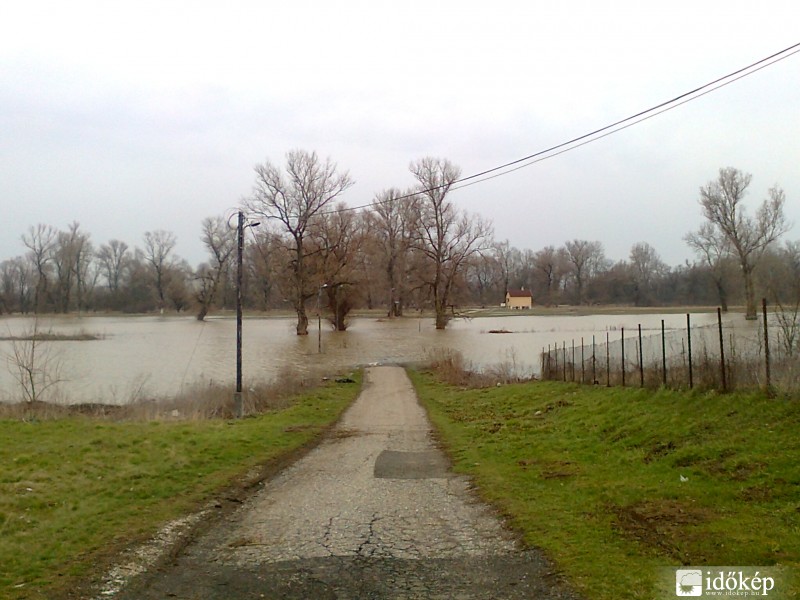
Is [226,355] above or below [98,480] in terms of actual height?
below

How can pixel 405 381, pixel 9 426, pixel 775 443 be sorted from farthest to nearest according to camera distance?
pixel 405 381 < pixel 9 426 < pixel 775 443

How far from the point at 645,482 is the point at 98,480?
25.0 ft

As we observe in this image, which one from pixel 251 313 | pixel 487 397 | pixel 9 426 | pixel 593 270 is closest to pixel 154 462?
pixel 9 426

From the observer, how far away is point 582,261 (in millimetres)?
126938

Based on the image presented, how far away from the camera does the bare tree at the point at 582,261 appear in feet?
416

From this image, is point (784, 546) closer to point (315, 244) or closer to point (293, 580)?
point (293, 580)

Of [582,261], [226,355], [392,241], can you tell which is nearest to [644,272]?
[582,261]

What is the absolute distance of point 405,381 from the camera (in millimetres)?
30391

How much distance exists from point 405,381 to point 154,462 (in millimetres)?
20223

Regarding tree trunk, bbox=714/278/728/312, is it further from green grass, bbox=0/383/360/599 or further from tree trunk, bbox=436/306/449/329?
green grass, bbox=0/383/360/599

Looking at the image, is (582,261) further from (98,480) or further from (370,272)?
(98,480)

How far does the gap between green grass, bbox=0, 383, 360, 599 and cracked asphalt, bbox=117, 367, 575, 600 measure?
0.83m

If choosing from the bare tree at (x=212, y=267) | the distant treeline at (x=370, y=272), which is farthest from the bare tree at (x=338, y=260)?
the bare tree at (x=212, y=267)

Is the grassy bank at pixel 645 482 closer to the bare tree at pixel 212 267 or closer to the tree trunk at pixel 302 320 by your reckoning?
the tree trunk at pixel 302 320
